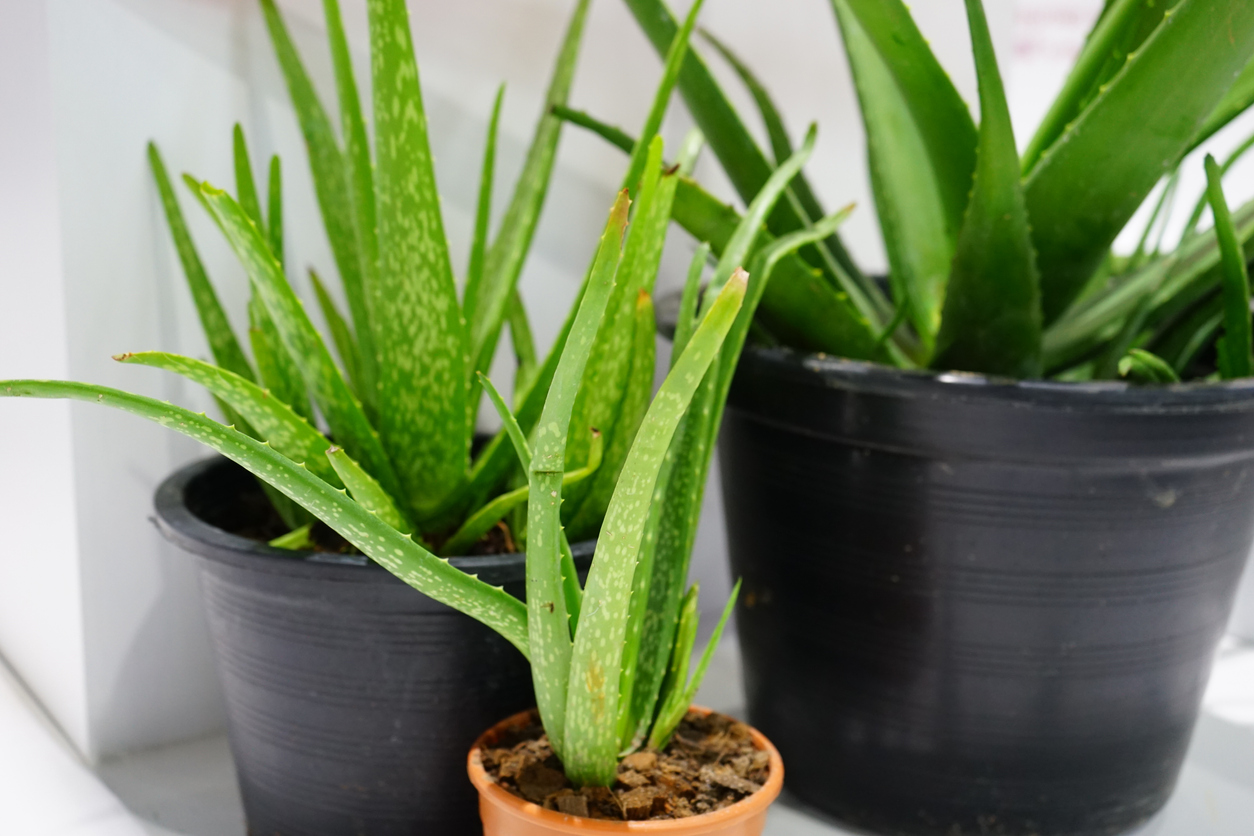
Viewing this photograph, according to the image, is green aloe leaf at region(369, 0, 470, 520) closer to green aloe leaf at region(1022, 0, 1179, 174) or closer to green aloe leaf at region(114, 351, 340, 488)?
green aloe leaf at region(114, 351, 340, 488)

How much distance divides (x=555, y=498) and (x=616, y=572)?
0.11 feet

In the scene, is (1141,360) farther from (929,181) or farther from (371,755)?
(371,755)

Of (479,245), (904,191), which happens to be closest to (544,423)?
(479,245)

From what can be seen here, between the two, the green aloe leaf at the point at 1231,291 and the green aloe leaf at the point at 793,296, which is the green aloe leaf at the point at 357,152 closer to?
the green aloe leaf at the point at 793,296

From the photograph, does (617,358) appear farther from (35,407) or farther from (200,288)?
(35,407)

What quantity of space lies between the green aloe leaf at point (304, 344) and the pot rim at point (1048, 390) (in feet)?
0.75

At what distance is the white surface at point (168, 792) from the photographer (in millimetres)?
572

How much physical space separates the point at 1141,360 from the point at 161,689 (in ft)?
1.88

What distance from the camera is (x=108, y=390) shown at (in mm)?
364

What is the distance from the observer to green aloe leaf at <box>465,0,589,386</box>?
58 centimetres

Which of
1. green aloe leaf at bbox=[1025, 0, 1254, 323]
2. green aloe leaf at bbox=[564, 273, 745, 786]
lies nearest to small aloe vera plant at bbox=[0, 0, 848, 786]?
green aloe leaf at bbox=[564, 273, 745, 786]

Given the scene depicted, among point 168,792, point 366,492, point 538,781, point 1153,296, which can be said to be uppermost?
point 1153,296

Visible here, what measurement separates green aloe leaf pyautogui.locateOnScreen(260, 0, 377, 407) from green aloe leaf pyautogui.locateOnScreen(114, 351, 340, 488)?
0.32 feet

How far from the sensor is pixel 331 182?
1.98ft
